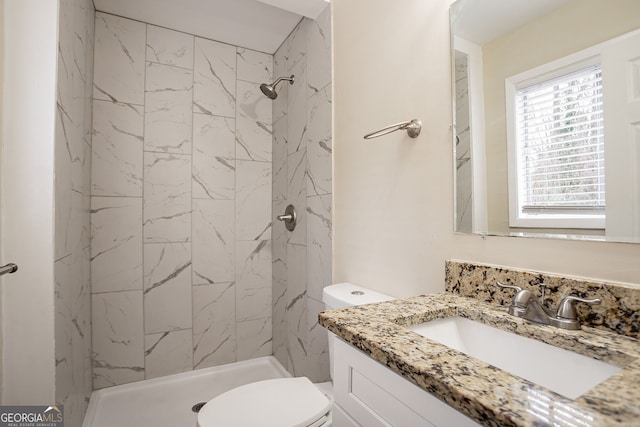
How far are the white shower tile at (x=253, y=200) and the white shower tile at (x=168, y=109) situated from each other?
0.44 metres

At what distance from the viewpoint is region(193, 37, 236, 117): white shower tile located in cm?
225

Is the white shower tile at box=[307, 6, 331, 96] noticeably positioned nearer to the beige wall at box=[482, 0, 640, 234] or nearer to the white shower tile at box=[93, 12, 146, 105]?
the beige wall at box=[482, 0, 640, 234]

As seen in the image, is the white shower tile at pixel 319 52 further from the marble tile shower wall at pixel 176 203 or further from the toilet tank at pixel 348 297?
the toilet tank at pixel 348 297

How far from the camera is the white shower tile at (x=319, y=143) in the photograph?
67.4 inches

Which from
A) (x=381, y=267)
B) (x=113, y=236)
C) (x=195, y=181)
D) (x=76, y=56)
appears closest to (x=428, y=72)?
(x=381, y=267)

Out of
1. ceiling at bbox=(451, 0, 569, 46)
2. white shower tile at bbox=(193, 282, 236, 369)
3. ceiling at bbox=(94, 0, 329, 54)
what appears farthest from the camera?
white shower tile at bbox=(193, 282, 236, 369)

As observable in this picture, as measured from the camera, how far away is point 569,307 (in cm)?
67

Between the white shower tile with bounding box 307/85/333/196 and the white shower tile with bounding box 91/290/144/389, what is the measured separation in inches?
55.2

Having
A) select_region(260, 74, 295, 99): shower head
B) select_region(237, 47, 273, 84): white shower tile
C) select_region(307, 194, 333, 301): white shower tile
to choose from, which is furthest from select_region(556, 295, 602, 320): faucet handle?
select_region(237, 47, 273, 84): white shower tile

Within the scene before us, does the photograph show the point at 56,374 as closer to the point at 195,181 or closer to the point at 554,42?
the point at 195,181

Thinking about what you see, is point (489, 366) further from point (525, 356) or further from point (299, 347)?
point (299, 347)

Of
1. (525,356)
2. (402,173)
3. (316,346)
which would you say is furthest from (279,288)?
(525,356)

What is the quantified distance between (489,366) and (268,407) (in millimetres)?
901

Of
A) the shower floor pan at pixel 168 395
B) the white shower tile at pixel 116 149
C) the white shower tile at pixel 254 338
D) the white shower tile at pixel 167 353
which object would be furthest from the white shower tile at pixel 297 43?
the shower floor pan at pixel 168 395
